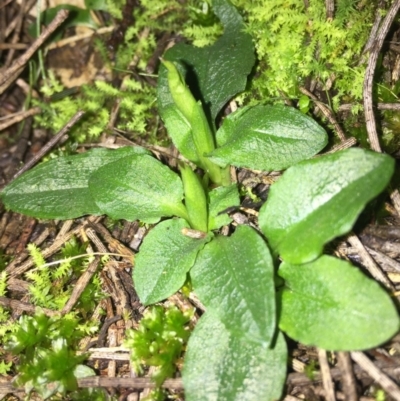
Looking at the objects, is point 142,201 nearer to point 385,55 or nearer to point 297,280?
point 297,280

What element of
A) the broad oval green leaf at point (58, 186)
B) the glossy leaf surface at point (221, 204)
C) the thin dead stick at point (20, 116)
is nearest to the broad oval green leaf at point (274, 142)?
the glossy leaf surface at point (221, 204)

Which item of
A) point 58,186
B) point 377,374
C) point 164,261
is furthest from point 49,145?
point 377,374

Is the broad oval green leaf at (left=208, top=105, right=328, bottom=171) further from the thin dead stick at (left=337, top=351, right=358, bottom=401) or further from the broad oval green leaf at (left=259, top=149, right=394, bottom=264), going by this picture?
the thin dead stick at (left=337, top=351, right=358, bottom=401)

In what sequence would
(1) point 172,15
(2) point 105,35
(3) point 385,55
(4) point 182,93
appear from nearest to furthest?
(4) point 182,93 → (3) point 385,55 → (1) point 172,15 → (2) point 105,35

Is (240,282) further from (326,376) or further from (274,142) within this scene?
(274,142)

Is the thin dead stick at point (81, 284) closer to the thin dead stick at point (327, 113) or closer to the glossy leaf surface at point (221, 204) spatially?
the glossy leaf surface at point (221, 204)

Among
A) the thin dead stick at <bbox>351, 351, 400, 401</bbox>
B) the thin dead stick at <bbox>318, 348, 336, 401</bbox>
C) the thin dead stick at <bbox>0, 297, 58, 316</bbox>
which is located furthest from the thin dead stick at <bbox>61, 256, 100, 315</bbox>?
the thin dead stick at <bbox>351, 351, 400, 401</bbox>

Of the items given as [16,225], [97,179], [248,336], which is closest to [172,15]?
[97,179]

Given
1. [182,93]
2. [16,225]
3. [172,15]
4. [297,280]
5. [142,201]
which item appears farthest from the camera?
[172,15]
